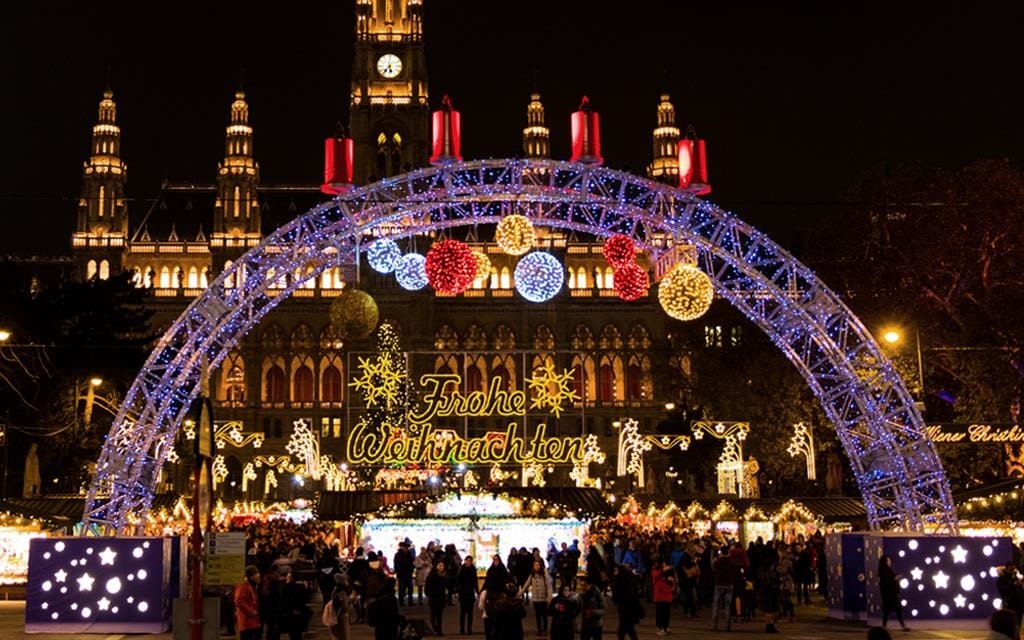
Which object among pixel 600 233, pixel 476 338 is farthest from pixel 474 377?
pixel 600 233

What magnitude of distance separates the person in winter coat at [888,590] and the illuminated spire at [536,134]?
6841cm

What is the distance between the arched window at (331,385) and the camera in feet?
264

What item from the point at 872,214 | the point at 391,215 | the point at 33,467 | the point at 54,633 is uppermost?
the point at 872,214

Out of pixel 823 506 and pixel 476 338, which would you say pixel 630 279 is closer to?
pixel 823 506

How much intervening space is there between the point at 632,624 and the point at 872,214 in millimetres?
19764

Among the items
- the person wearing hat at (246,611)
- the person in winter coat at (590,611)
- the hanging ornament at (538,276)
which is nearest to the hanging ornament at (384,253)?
the hanging ornament at (538,276)

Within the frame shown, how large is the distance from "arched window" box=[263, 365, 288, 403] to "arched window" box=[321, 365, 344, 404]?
8.00 ft

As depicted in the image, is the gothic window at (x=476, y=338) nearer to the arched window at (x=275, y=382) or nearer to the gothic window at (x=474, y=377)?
the gothic window at (x=474, y=377)

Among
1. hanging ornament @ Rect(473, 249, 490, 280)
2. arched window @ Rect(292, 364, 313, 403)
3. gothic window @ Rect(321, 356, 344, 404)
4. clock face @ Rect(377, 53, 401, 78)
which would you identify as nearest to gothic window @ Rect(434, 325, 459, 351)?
gothic window @ Rect(321, 356, 344, 404)

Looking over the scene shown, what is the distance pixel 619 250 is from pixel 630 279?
1.88 ft

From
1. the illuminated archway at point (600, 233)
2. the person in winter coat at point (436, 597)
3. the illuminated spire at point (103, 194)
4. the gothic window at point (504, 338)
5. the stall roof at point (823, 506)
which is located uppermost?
the illuminated spire at point (103, 194)

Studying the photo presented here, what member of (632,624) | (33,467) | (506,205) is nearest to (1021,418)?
(506,205)

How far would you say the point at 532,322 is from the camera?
80.8m

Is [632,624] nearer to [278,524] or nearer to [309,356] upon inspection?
[278,524]
